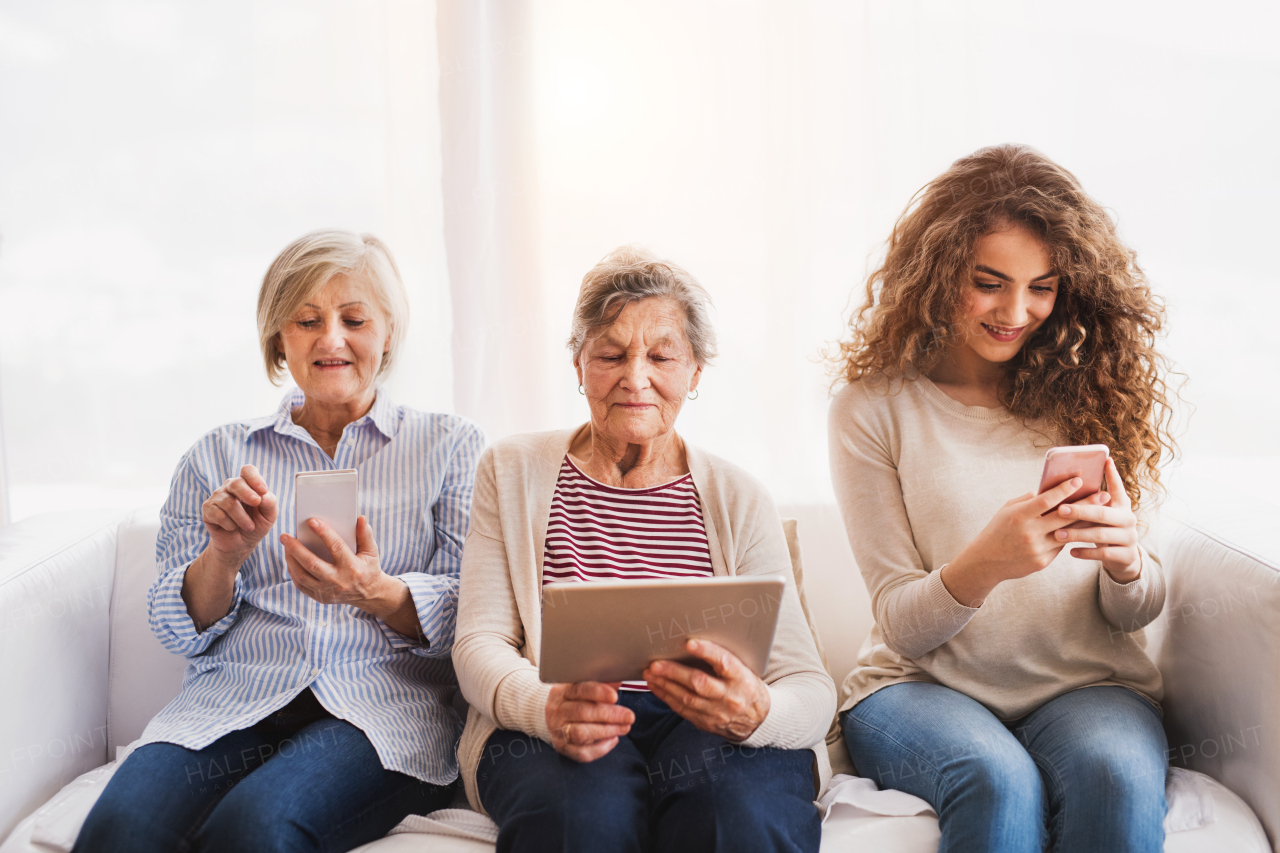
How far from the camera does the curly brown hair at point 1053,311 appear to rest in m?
1.58

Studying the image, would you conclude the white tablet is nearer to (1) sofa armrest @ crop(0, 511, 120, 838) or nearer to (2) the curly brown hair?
(2) the curly brown hair

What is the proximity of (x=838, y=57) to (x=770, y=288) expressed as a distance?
2.01 feet

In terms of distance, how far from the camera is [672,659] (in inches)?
46.1

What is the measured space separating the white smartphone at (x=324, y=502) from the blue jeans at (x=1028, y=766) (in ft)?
3.15

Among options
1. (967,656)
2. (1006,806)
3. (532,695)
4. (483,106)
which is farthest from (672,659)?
(483,106)

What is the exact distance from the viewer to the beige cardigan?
133cm

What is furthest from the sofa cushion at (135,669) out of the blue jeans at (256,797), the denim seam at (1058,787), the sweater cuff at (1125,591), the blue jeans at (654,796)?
the sweater cuff at (1125,591)

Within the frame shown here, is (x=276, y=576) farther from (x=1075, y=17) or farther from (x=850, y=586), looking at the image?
(x=1075, y=17)

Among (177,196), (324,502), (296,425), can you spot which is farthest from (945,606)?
(177,196)

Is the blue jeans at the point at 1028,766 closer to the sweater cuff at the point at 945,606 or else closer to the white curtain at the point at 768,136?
the sweater cuff at the point at 945,606

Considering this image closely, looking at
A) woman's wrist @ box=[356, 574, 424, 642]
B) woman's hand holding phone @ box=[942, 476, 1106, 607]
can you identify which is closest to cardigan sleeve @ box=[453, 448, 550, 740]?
woman's wrist @ box=[356, 574, 424, 642]

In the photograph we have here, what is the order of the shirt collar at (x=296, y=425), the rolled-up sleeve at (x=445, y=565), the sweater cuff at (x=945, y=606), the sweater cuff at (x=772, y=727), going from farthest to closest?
the shirt collar at (x=296, y=425)
the rolled-up sleeve at (x=445, y=565)
the sweater cuff at (x=945, y=606)
the sweater cuff at (x=772, y=727)

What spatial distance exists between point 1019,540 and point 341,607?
1154 mm

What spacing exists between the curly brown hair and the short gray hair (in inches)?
14.0
